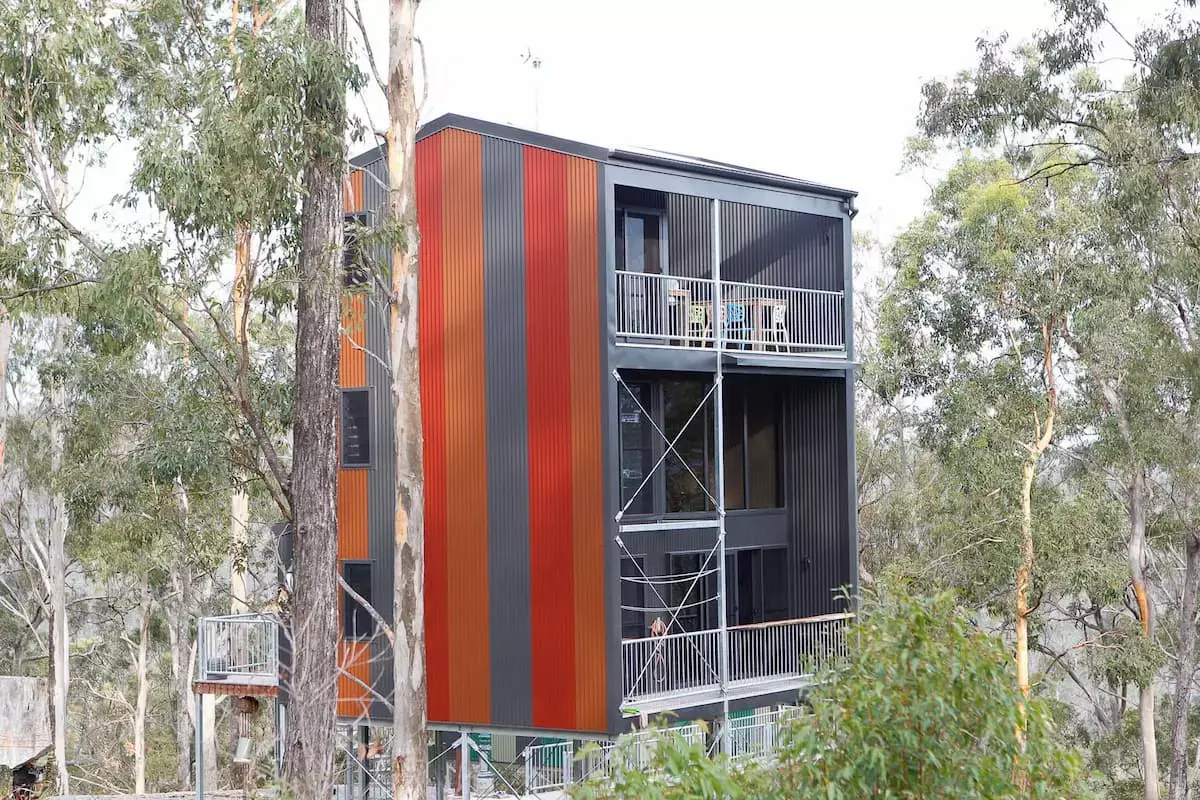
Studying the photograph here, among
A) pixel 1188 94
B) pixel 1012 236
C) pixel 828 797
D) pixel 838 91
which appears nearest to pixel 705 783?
pixel 828 797

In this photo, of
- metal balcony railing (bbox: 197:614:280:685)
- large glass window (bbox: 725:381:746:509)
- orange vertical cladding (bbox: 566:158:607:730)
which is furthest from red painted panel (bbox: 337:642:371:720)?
large glass window (bbox: 725:381:746:509)

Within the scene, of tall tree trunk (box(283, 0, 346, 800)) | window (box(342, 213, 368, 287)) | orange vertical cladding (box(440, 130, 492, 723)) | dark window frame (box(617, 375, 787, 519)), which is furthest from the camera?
dark window frame (box(617, 375, 787, 519))

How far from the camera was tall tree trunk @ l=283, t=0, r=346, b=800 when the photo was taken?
45.3ft

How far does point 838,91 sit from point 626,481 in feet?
109

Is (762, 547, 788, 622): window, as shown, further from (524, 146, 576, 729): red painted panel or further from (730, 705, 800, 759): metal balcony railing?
(524, 146, 576, 729): red painted panel

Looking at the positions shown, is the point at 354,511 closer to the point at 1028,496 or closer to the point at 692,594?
the point at 692,594

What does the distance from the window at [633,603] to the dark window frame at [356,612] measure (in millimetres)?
3430

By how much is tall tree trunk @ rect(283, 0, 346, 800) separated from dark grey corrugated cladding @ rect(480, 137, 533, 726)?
3.35 meters

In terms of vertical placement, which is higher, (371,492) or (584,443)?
(584,443)

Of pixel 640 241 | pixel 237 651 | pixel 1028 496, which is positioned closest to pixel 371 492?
pixel 237 651

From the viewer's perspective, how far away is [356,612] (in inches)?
722

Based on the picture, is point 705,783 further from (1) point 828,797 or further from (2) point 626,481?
(2) point 626,481

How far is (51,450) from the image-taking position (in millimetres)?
28781

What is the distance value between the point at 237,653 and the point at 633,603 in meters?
5.52
